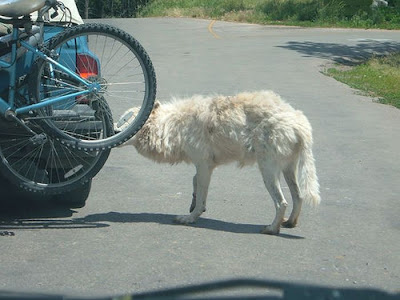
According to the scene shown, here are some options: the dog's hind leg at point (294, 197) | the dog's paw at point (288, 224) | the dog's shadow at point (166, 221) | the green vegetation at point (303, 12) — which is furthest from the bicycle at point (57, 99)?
the green vegetation at point (303, 12)

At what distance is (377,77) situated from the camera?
19.5m

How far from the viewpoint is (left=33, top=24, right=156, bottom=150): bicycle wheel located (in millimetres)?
7113

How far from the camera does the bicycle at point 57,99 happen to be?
7.05 m

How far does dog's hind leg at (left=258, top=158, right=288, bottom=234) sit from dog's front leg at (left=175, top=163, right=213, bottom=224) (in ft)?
1.94

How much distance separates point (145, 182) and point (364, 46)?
19973mm

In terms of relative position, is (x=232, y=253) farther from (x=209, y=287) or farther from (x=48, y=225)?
(x=209, y=287)

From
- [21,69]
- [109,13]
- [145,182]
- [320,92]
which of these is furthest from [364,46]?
[109,13]

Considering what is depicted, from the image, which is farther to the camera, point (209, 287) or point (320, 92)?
point (320, 92)

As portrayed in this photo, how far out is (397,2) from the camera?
1560 inches

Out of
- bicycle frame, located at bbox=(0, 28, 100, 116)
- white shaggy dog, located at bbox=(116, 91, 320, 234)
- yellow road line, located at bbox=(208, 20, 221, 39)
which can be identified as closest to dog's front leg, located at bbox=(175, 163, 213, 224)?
white shaggy dog, located at bbox=(116, 91, 320, 234)

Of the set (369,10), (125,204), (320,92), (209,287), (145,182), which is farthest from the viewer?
(369,10)

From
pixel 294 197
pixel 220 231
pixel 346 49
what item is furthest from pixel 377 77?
pixel 220 231

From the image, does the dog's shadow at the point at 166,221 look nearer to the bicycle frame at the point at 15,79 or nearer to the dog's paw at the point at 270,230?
the dog's paw at the point at 270,230

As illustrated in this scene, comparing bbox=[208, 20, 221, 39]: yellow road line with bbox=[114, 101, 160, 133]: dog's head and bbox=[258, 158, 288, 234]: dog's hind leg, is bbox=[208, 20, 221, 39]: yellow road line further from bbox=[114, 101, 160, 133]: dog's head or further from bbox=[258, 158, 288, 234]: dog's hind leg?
bbox=[258, 158, 288, 234]: dog's hind leg
